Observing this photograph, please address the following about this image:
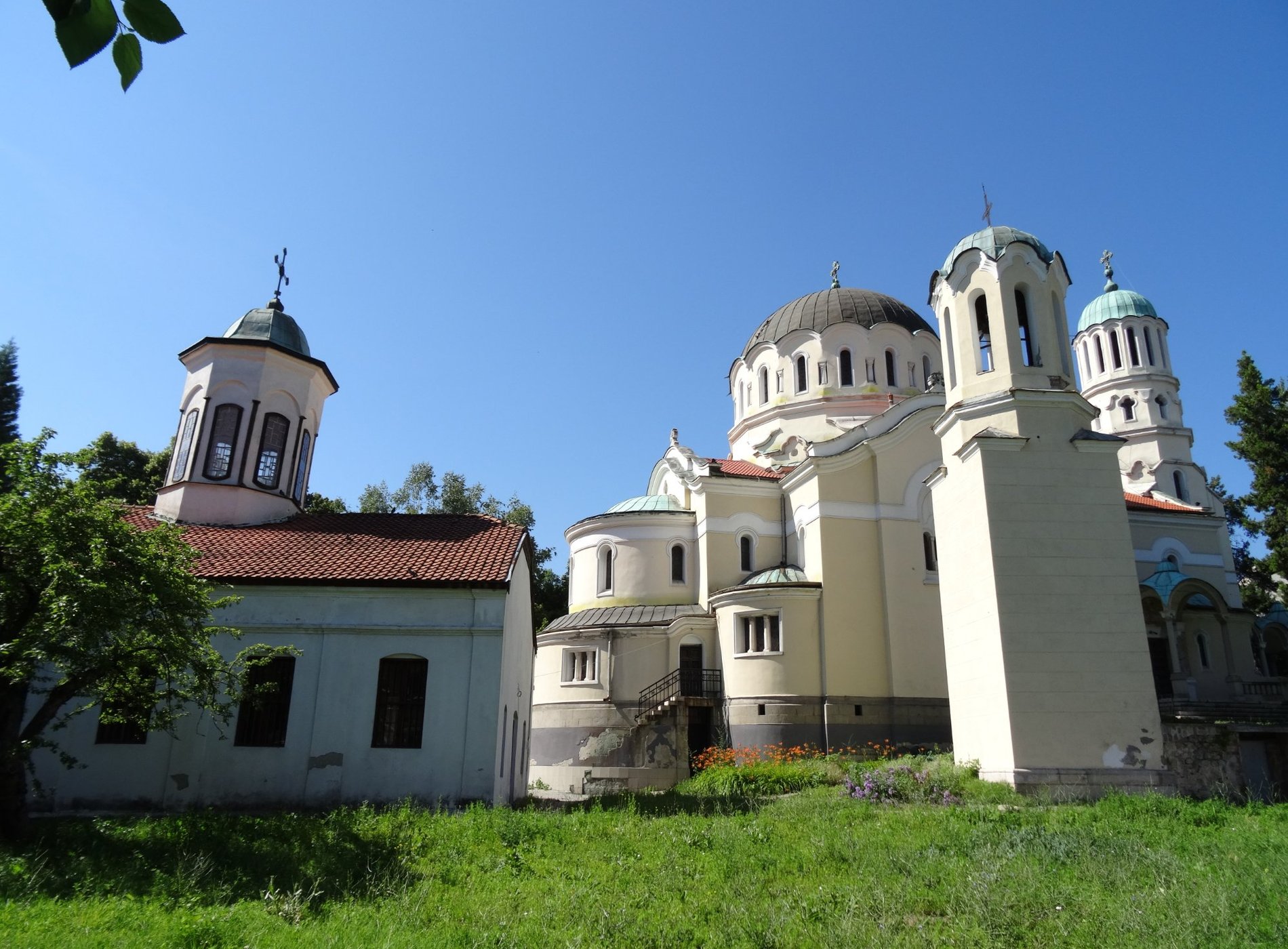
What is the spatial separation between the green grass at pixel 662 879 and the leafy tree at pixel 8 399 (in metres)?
35.5

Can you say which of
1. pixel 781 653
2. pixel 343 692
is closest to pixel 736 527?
pixel 781 653

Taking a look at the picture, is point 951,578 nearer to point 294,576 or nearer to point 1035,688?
point 1035,688

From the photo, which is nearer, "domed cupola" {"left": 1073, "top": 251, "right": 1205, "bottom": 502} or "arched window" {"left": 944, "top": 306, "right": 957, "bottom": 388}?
"arched window" {"left": 944, "top": 306, "right": 957, "bottom": 388}

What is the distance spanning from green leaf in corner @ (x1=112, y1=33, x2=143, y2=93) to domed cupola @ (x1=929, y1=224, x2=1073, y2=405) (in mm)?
15313

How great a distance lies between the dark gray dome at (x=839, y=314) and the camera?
29656 mm

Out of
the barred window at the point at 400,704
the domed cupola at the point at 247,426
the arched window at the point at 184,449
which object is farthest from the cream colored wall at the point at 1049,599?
the arched window at the point at 184,449

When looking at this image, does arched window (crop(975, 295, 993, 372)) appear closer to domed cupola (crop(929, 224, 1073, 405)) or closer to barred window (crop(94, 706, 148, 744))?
domed cupola (crop(929, 224, 1073, 405))

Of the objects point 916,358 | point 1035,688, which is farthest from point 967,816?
point 916,358

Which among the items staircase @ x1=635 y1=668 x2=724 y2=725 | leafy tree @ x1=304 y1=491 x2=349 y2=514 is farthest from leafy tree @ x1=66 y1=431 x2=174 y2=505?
staircase @ x1=635 y1=668 x2=724 y2=725

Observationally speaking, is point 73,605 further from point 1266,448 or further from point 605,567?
point 1266,448

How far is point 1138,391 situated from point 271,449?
3018 cm

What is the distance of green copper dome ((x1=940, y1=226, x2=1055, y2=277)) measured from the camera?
16.1 metres

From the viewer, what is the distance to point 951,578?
15.3 m

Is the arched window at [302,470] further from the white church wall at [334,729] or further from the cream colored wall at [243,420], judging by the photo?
the white church wall at [334,729]
